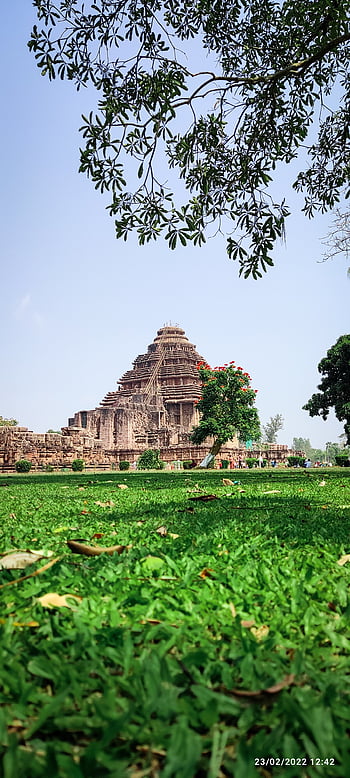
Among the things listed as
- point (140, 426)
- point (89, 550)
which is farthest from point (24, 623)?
point (140, 426)

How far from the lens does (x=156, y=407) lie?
148 feet

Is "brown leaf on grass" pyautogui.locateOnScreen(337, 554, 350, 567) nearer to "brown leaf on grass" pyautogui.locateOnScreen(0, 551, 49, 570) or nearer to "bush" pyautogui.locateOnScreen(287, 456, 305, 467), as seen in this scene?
"brown leaf on grass" pyautogui.locateOnScreen(0, 551, 49, 570)

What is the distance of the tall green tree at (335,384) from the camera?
86.7 ft

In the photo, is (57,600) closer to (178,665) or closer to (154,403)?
(178,665)

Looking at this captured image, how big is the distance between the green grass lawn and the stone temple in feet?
102

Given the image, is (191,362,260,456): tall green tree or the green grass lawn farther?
(191,362,260,456): tall green tree

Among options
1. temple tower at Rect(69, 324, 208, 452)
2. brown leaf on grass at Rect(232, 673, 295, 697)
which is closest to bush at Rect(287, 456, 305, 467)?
temple tower at Rect(69, 324, 208, 452)

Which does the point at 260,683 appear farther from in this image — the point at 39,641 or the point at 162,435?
the point at 162,435

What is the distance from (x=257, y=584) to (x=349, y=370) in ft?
86.9

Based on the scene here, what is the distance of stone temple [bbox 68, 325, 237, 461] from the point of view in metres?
39.0

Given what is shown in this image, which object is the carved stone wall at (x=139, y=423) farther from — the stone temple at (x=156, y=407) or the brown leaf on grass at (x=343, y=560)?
the brown leaf on grass at (x=343, y=560)

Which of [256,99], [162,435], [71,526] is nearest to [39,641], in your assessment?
[71,526]

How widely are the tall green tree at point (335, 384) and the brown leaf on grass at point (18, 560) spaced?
25.1m

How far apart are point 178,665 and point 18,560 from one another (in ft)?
3.30
